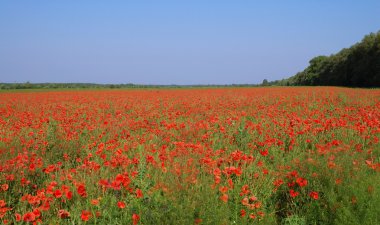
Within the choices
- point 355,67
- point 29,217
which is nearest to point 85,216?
point 29,217

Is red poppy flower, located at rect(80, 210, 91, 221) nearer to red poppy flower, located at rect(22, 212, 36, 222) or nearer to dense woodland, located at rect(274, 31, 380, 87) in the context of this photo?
red poppy flower, located at rect(22, 212, 36, 222)

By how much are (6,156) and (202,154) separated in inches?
123

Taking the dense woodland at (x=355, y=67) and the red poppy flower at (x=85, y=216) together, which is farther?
the dense woodland at (x=355, y=67)

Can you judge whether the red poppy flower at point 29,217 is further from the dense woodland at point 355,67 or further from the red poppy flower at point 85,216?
the dense woodland at point 355,67

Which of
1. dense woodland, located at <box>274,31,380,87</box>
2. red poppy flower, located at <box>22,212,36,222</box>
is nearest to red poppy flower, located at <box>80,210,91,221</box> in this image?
red poppy flower, located at <box>22,212,36,222</box>

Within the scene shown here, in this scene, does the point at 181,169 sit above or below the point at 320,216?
above

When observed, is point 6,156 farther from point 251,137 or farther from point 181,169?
point 251,137

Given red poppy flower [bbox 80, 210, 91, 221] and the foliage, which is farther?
the foliage

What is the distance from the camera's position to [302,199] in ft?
13.8

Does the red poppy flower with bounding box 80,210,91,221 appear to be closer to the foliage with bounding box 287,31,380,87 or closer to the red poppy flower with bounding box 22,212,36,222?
Result: the red poppy flower with bounding box 22,212,36,222

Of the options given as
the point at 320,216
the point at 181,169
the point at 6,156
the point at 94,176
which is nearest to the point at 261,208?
the point at 320,216

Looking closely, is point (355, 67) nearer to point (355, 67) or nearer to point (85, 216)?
point (355, 67)

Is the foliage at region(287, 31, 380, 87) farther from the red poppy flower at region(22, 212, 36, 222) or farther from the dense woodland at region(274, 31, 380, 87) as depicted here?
the red poppy flower at region(22, 212, 36, 222)

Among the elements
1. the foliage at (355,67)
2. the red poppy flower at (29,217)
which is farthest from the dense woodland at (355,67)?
the red poppy flower at (29,217)
